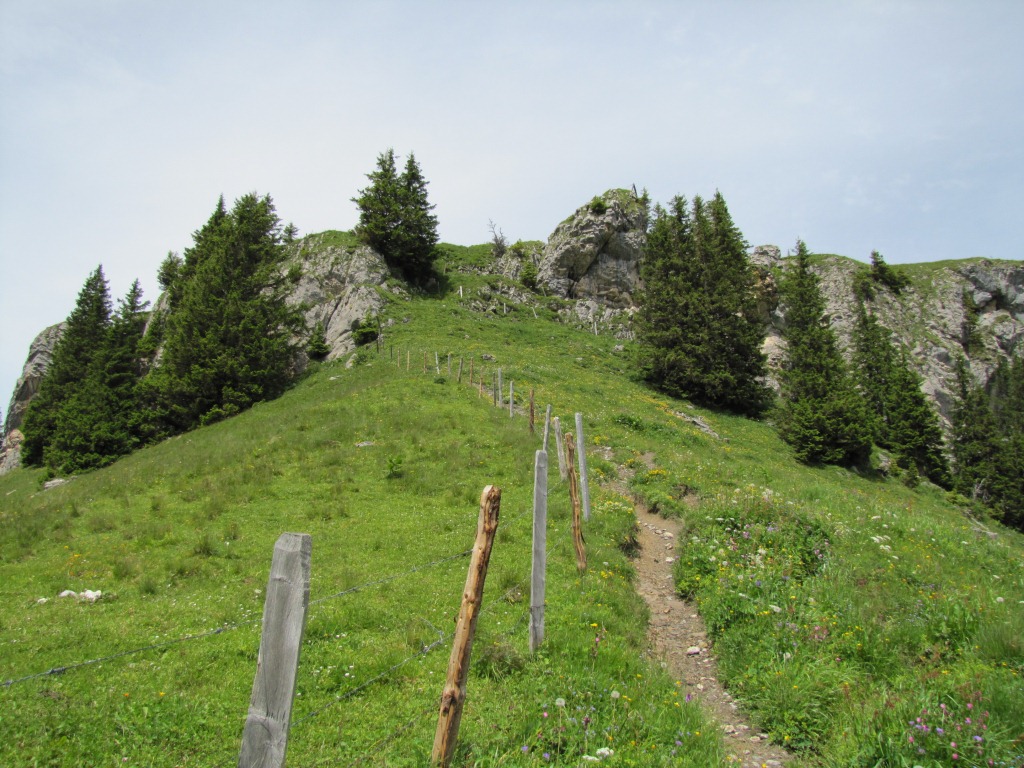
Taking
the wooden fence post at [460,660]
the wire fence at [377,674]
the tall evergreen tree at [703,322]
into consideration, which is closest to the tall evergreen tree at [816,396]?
the tall evergreen tree at [703,322]

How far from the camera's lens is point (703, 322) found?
45.3 metres

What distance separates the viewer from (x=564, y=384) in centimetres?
3325

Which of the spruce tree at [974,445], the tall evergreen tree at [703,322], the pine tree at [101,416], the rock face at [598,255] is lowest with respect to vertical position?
the spruce tree at [974,445]

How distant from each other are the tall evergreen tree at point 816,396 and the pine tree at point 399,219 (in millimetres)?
35291

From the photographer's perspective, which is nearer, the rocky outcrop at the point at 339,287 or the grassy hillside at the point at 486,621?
the grassy hillside at the point at 486,621

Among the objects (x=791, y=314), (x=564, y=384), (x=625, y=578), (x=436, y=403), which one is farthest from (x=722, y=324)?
(x=625, y=578)

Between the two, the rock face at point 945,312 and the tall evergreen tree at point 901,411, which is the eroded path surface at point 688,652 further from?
the rock face at point 945,312

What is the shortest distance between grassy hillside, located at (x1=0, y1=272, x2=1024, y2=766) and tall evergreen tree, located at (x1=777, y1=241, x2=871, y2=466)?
2166cm

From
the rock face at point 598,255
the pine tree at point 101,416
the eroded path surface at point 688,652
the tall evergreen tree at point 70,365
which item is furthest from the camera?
the rock face at point 598,255

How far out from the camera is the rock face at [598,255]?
65.8m

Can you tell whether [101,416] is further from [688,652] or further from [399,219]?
[688,652]

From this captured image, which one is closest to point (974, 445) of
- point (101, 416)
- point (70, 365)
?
point (101, 416)

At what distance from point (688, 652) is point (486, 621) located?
3.07m

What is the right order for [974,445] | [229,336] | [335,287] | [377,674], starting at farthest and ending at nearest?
[974,445], [335,287], [229,336], [377,674]
